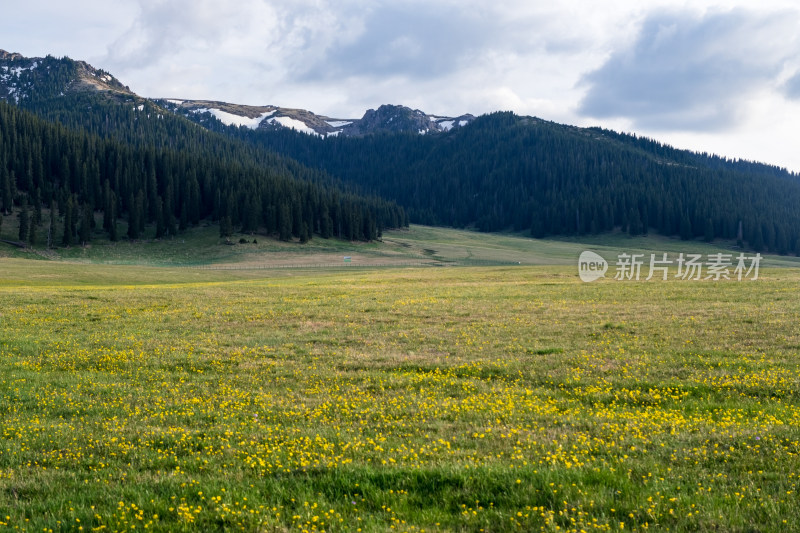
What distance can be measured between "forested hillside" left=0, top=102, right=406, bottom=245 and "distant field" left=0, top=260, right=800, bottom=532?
10963 centimetres

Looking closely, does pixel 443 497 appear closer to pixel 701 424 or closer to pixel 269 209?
pixel 701 424

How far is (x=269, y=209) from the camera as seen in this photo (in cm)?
13250

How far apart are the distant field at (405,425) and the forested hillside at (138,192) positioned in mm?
109627

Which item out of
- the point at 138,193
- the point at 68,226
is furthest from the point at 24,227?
the point at 138,193

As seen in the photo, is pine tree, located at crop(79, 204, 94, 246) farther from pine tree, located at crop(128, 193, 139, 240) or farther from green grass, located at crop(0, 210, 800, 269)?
pine tree, located at crop(128, 193, 139, 240)

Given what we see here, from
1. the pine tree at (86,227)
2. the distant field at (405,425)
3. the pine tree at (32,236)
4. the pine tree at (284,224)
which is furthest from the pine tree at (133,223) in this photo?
the distant field at (405,425)

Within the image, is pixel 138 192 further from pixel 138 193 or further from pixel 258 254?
pixel 258 254

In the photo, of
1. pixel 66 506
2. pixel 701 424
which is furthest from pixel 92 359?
pixel 701 424

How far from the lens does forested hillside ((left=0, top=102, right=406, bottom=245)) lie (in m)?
128

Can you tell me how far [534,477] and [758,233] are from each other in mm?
218405

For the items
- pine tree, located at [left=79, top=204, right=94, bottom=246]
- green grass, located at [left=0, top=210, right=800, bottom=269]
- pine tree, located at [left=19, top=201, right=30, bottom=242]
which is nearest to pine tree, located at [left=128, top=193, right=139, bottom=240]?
green grass, located at [left=0, top=210, right=800, bottom=269]

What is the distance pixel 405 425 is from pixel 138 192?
461 feet

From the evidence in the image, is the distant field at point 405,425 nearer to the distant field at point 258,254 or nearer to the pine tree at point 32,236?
the distant field at point 258,254

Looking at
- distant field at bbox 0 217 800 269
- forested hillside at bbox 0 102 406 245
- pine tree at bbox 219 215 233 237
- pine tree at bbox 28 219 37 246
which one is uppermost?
forested hillside at bbox 0 102 406 245
